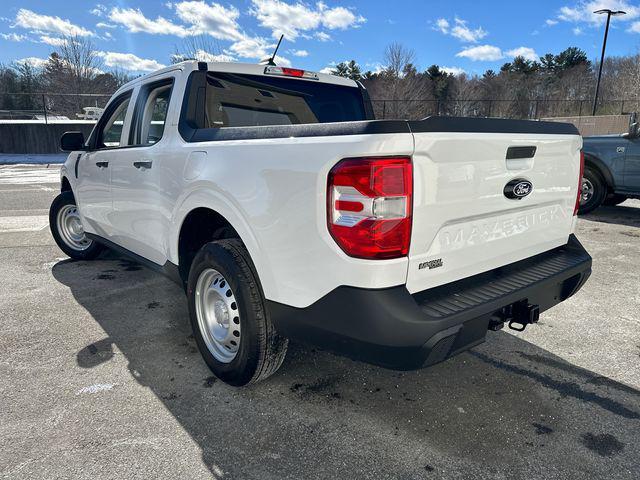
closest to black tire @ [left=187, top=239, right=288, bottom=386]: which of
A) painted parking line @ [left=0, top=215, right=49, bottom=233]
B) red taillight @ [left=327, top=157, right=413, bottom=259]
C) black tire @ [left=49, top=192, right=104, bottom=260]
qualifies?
red taillight @ [left=327, top=157, right=413, bottom=259]

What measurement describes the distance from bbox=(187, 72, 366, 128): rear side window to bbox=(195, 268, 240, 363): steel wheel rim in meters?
1.07

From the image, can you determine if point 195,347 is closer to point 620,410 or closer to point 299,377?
point 299,377

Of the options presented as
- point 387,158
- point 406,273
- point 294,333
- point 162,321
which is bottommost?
point 162,321

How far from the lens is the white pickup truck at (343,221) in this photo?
6.20 ft

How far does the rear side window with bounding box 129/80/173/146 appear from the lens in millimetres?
3361

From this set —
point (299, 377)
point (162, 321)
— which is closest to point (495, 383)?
point (299, 377)

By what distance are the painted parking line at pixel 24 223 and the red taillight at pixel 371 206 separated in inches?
266

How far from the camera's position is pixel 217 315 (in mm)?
2840

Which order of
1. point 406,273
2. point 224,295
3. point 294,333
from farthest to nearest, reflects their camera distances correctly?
point 224,295 → point 294,333 → point 406,273

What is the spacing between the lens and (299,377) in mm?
2846

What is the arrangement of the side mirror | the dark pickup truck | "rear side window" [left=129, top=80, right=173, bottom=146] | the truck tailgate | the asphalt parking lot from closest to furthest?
the truck tailgate, the asphalt parking lot, "rear side window" [left=129, top=80, right=173, bottom=146], the side mirror, the dark pickup truck

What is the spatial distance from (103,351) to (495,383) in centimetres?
263

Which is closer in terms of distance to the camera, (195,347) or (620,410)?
(620,410)

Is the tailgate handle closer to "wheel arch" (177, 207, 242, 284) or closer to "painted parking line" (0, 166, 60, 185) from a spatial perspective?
"wheel arch" (177, 207, 242, 284)
